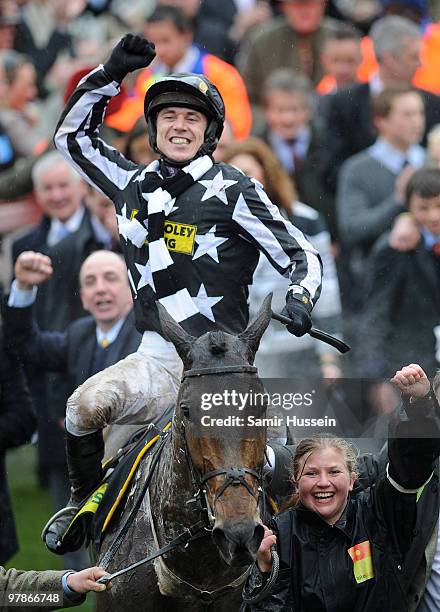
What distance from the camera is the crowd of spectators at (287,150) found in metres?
8.52

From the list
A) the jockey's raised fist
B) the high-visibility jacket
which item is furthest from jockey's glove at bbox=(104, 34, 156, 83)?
the high-visibility jacket

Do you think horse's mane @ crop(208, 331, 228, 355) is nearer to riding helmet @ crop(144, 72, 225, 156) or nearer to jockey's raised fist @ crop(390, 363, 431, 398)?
jockey's raised fist @ crop(390, 363, 431, 398)

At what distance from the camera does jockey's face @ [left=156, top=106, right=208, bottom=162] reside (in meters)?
5.69

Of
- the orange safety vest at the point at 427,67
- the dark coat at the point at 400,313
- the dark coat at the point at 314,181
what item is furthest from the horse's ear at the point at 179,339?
the orange safety vest at the point at 427,67

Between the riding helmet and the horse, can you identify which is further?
the riding helmet

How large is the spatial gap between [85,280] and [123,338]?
573 mm

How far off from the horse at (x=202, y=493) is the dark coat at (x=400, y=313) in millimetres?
3248

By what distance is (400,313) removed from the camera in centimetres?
859

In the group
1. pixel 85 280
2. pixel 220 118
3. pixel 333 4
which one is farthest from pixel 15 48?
pixel 220 118

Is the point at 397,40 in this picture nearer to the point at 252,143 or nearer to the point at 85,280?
the point at 252,143

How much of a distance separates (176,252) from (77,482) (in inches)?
40.6

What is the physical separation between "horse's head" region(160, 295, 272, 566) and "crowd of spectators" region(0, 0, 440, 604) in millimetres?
3002

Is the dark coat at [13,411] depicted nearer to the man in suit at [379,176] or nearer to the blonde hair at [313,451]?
the blonde hair at [313,451]

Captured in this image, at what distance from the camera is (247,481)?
4445 mm
